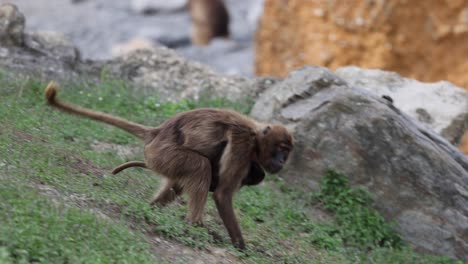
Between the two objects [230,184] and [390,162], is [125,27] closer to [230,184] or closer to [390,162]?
[390,162]

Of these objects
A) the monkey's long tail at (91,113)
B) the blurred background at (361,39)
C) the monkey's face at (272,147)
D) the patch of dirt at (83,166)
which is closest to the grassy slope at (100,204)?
the patch of dirt at (83,166)

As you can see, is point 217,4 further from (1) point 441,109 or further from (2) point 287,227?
(2) point 287,227

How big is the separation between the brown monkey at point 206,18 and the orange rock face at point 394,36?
9931 mm

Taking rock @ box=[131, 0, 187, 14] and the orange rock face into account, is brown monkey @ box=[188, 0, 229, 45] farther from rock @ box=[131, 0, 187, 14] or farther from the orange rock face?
the orange rock face

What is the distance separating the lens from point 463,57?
2255 cm

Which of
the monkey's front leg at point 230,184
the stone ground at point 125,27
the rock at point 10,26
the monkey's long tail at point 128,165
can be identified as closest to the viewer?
the monkey's front leg at point 230,184

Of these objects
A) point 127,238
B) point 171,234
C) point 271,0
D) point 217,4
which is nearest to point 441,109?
point 171,234

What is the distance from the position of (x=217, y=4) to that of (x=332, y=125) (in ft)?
73.0

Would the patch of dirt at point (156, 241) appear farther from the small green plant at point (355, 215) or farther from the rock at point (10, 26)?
the rock at point (10, 26)

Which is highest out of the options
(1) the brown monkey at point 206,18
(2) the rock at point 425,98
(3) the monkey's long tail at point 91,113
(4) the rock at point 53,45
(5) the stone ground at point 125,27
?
(3) the monkey's long tail at point 91,113

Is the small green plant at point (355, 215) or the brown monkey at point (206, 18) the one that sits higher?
the small green plant at point (355, 215)

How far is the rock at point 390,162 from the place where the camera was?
1152cm

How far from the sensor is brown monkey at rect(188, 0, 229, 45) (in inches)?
1325

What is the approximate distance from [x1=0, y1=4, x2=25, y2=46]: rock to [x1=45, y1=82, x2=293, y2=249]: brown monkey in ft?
19.5
